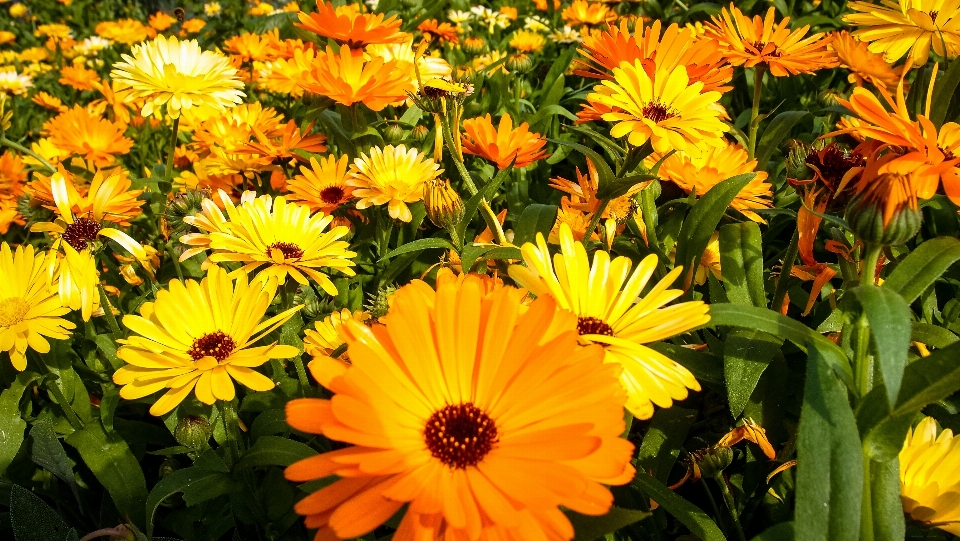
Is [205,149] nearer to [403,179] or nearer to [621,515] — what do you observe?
[403,179]

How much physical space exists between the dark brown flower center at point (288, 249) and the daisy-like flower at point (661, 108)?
0.61 m

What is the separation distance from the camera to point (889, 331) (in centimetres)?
67

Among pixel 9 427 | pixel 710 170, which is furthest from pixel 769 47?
pixel 9 427

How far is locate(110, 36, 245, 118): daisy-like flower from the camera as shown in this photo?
1.57 metres

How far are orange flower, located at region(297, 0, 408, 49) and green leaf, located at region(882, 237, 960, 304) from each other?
4.52ft

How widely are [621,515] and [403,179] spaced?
1007 millimetres

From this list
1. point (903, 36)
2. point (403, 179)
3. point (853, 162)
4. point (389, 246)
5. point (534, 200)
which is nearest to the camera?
point (853, 162)

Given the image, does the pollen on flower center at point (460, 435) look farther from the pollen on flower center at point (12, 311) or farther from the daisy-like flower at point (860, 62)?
the daisy-like flower at point (860, 62)

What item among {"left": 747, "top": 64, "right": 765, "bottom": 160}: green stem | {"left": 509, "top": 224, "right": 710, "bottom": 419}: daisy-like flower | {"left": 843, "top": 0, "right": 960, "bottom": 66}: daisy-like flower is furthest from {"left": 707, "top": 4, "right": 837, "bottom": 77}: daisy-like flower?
{"left": 509, "top": 224, "right": 710, "bottom": 419}: daisy-like flower

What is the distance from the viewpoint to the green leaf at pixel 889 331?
66 cm

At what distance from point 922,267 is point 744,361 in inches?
10.1

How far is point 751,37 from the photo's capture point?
1561 mm

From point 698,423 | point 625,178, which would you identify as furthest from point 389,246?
point 698,423

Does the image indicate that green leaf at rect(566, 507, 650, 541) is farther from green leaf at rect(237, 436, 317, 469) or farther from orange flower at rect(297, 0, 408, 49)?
orange flower at rect(297, 0, 408, 49)
